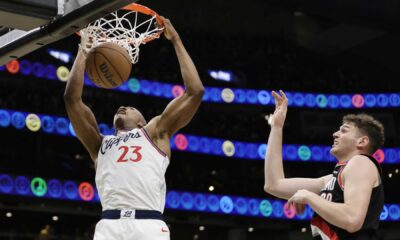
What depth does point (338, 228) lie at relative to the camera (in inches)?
148

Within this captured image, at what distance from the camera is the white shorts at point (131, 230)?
175 inches

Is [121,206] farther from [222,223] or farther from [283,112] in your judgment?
[222,223]

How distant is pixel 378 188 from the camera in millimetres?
3787

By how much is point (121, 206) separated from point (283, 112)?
1251mm

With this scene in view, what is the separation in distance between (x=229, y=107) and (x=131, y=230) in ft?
73.8

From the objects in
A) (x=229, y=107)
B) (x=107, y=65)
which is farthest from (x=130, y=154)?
(x=229, y=107)

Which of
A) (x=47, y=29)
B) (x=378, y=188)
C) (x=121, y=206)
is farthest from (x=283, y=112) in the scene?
(x=47, y=29)

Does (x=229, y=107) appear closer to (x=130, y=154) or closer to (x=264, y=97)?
(x=264, y=97)

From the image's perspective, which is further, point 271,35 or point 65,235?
point 271,35

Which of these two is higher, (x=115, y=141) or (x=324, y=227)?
(x=115, y=141)

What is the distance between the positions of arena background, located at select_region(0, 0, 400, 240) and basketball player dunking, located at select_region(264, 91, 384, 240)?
1623cm

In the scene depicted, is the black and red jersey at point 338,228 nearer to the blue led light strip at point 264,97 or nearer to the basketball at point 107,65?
the basketball at point 107,65

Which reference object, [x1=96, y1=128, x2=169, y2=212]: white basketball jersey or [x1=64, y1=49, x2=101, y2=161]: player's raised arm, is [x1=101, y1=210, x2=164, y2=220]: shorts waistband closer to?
[x1=96, y1=128, x2=169, y2=212]: white basketball jersey

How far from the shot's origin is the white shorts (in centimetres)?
445
